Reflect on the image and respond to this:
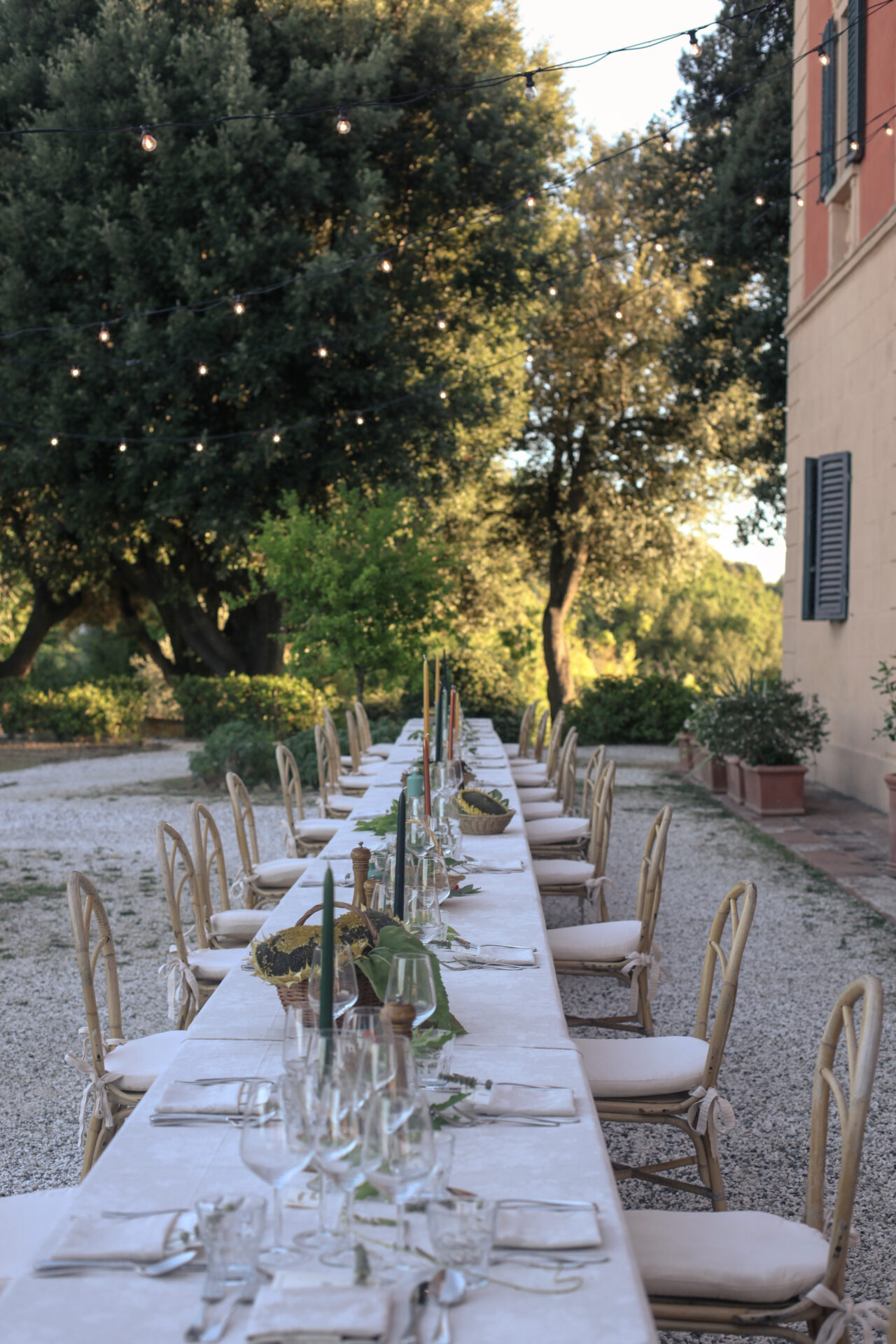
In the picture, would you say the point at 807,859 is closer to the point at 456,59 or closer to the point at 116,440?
the point at 116,440

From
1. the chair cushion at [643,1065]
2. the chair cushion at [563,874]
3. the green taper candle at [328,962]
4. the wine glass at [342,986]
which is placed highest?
the green taper candle at [328,962]

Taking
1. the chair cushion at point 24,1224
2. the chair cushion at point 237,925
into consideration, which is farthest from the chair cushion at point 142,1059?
the chair cushion at point 237,925

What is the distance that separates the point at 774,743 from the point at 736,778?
2.93 feet

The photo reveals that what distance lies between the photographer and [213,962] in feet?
12.1

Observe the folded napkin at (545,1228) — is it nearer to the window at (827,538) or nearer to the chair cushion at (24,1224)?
the chair cushion at (24,1224)

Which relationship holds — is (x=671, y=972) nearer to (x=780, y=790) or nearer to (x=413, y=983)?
(x=413, y=983)

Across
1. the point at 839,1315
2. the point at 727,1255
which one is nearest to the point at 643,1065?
the point at 727,1255

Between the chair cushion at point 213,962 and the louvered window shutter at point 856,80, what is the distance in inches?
349

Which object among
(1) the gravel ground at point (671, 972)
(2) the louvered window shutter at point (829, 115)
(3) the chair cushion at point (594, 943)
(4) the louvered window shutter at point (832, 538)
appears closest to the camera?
(1) the gravel ground at point (671, 972)

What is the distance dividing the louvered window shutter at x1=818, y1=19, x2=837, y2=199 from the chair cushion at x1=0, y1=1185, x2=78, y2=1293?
10.8 m

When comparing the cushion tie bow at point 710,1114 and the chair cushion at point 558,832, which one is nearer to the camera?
the cushion tie bow at point 710,1114

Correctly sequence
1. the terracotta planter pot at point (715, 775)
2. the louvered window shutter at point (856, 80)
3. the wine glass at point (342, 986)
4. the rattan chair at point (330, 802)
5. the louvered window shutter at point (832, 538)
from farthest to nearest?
the terracotta planter pot at point (715, 775) → the louvered window shutter at point (832, 538) → the louvered window shutter at point (856, 80) → the rattan chair at point (330, 802) → the wine glass at point (342, 986)

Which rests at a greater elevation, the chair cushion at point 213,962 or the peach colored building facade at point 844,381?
the peach colored building facade at point 844,381

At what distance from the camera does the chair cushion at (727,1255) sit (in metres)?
1.96
